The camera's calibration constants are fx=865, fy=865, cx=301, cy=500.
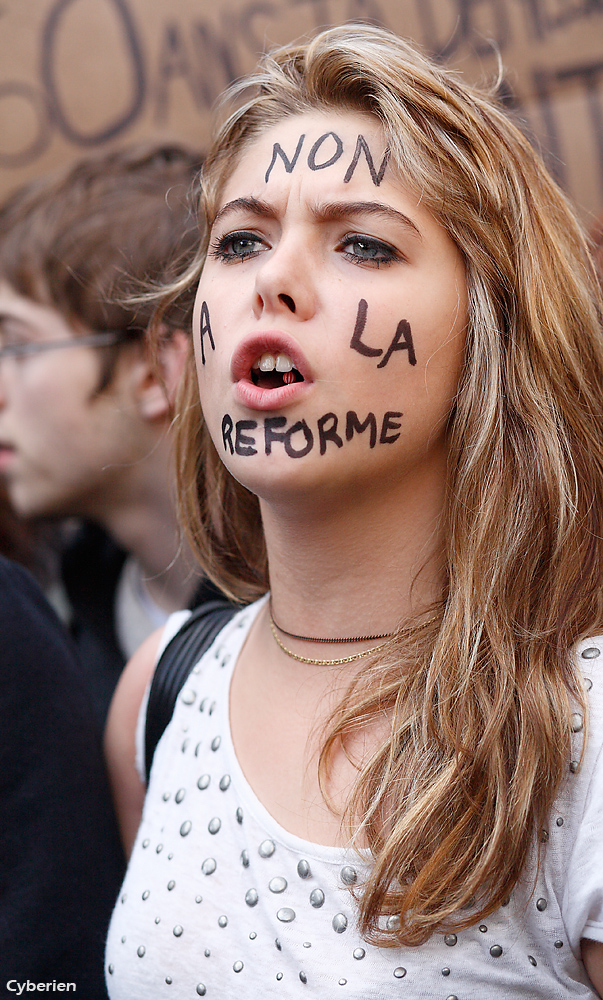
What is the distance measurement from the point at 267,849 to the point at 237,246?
1.00 meters

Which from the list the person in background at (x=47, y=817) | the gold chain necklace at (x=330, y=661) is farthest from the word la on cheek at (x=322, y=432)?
the person in background at (x=47, y=817)

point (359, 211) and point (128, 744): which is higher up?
point (359, 211)

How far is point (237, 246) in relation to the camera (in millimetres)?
Answer: 1504

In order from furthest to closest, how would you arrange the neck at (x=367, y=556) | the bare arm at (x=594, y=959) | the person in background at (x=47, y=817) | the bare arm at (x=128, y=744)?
the bare arm at (x=128, y=744) < the person in background at (x=47, y=817) < the neck at (x=367, y=556) < the bare arm at (x=594, y=959)

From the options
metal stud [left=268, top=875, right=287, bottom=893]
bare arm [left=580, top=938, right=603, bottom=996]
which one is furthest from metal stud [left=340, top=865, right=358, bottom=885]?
bare arm [left=580, top=938, right=603, bottom=996]

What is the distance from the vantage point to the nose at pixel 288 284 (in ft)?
4.32

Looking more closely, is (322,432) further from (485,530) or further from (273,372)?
(485,530)

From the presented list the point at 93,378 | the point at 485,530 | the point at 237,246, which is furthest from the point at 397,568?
the point at 93,378

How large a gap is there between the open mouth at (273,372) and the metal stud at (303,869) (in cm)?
73

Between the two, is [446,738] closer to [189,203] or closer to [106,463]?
[189,203]

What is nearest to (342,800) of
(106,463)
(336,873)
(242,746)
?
(336,873)

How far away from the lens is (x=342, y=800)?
135cm

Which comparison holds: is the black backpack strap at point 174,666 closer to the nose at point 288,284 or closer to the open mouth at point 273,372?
the open mouth at point 273,372

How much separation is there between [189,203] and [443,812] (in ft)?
4.60
